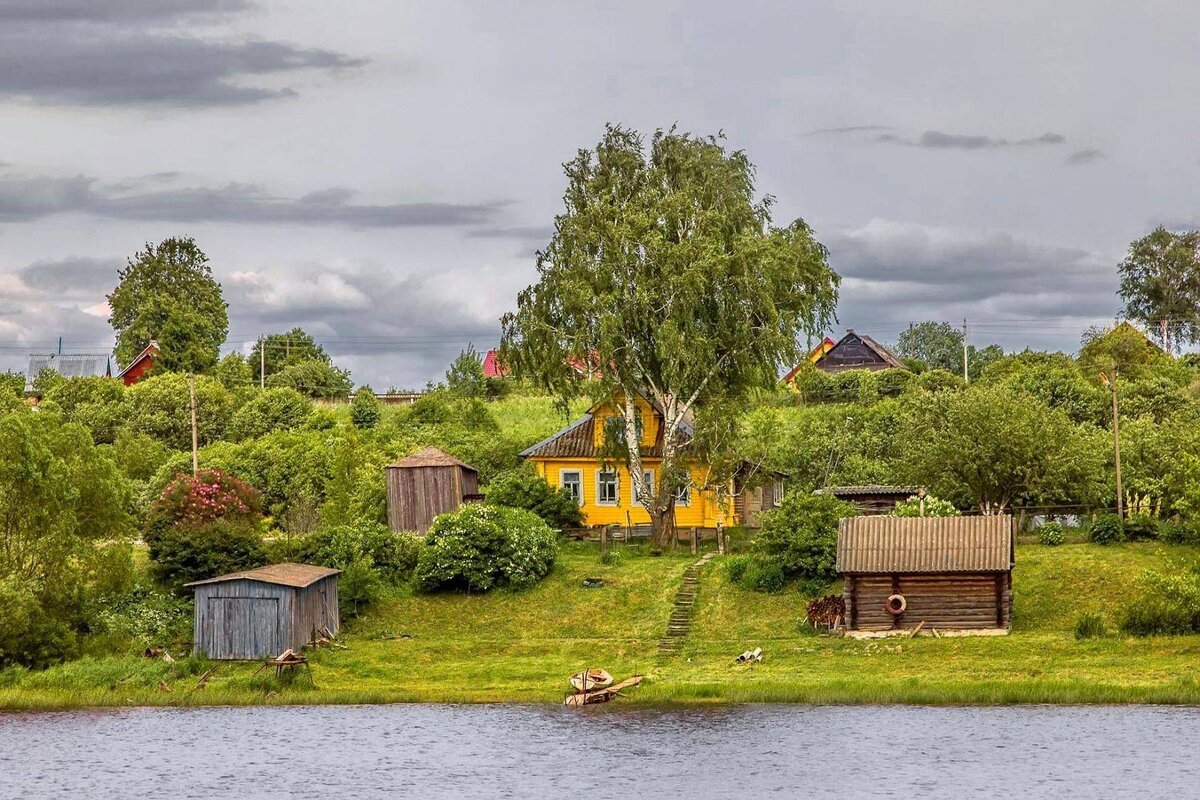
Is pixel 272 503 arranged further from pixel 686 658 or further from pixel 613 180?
pixel 686 658

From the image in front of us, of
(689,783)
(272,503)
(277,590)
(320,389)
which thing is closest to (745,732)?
(689,783)

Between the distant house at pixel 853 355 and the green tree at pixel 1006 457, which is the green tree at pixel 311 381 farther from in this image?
the green tree at pixel 1006 457

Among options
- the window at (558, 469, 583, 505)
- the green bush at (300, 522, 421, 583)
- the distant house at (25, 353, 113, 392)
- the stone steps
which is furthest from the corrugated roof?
the distant house at (25, 353, 113, 392)

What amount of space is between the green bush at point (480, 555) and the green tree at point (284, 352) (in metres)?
66.3

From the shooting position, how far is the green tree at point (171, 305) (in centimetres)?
12275

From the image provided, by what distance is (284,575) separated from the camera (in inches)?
2344

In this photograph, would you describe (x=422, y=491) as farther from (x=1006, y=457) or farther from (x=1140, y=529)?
(x=1140, y=529)

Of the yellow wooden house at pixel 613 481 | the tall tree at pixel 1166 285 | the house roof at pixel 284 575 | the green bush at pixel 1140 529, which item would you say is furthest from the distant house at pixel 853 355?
the house roof at pixel 284 575

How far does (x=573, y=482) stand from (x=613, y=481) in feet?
5.98

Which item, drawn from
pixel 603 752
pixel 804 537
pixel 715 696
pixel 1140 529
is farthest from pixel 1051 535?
pixel 603 752

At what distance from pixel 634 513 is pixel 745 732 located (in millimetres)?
28875

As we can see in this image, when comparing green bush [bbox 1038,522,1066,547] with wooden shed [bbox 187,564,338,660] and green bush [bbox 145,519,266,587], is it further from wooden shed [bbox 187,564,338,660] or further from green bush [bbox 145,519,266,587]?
green bush [bbox 145,519,266,587]

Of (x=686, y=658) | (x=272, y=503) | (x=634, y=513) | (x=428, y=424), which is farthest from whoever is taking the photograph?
(x=428, y=424)

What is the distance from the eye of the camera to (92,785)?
44812 mm
